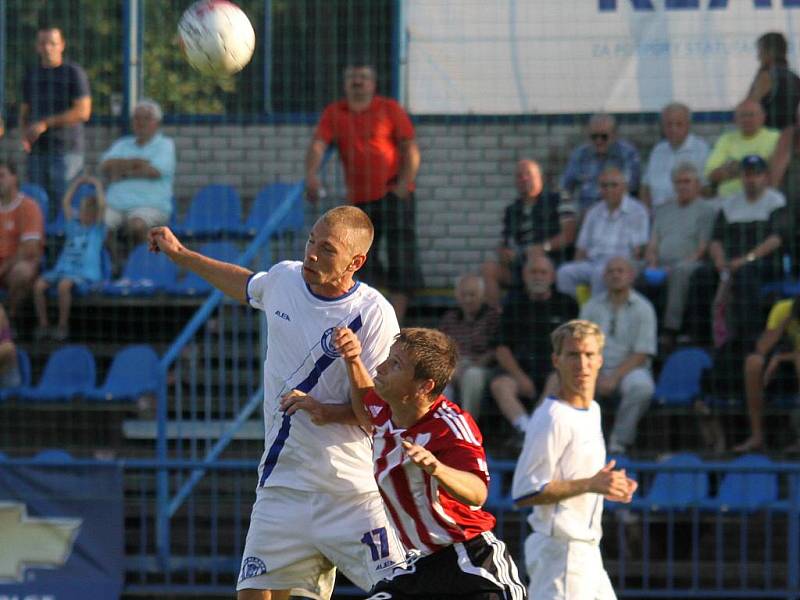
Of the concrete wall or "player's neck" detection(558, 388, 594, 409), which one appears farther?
the concrete wall

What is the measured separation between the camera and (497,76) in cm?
1045

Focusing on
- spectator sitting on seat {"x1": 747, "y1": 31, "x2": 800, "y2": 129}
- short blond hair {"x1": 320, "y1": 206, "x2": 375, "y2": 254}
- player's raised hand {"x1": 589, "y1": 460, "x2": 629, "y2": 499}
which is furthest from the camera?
spectator sitting on seat {"x1": 747, "y1": 31, "x2": 800, "y2": 129}

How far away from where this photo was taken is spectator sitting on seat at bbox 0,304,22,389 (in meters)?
10.3

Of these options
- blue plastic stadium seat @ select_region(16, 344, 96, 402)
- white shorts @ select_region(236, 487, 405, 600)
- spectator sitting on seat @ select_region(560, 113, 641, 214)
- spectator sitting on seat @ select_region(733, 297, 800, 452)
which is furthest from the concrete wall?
white shorts @ select_region(236, 487, 405, 600)

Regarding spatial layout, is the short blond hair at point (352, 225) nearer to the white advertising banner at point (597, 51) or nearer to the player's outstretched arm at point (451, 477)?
the player's outstretched arm at point (451, 477)

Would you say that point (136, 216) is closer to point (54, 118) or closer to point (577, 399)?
point (54, 118)

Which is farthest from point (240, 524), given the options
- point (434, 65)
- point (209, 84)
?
point (209, 84)

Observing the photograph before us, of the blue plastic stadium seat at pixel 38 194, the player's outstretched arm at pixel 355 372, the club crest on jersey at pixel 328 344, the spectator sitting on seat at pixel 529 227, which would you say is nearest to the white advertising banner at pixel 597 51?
the spectator sitting on seat at pixel 529 227

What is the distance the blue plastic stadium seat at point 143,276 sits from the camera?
10695 millimetres

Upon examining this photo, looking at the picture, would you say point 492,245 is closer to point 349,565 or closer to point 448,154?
point 448,154

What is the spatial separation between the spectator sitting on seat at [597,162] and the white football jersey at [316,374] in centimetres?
493

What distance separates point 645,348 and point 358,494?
4.26 meters

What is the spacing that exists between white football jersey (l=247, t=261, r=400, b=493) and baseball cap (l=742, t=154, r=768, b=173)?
4932 mm

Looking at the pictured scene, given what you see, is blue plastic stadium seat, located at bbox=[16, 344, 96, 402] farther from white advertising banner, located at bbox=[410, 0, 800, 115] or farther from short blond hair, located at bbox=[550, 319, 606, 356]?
short blond hair, located at bbox=[550, 319, 606, 356]
